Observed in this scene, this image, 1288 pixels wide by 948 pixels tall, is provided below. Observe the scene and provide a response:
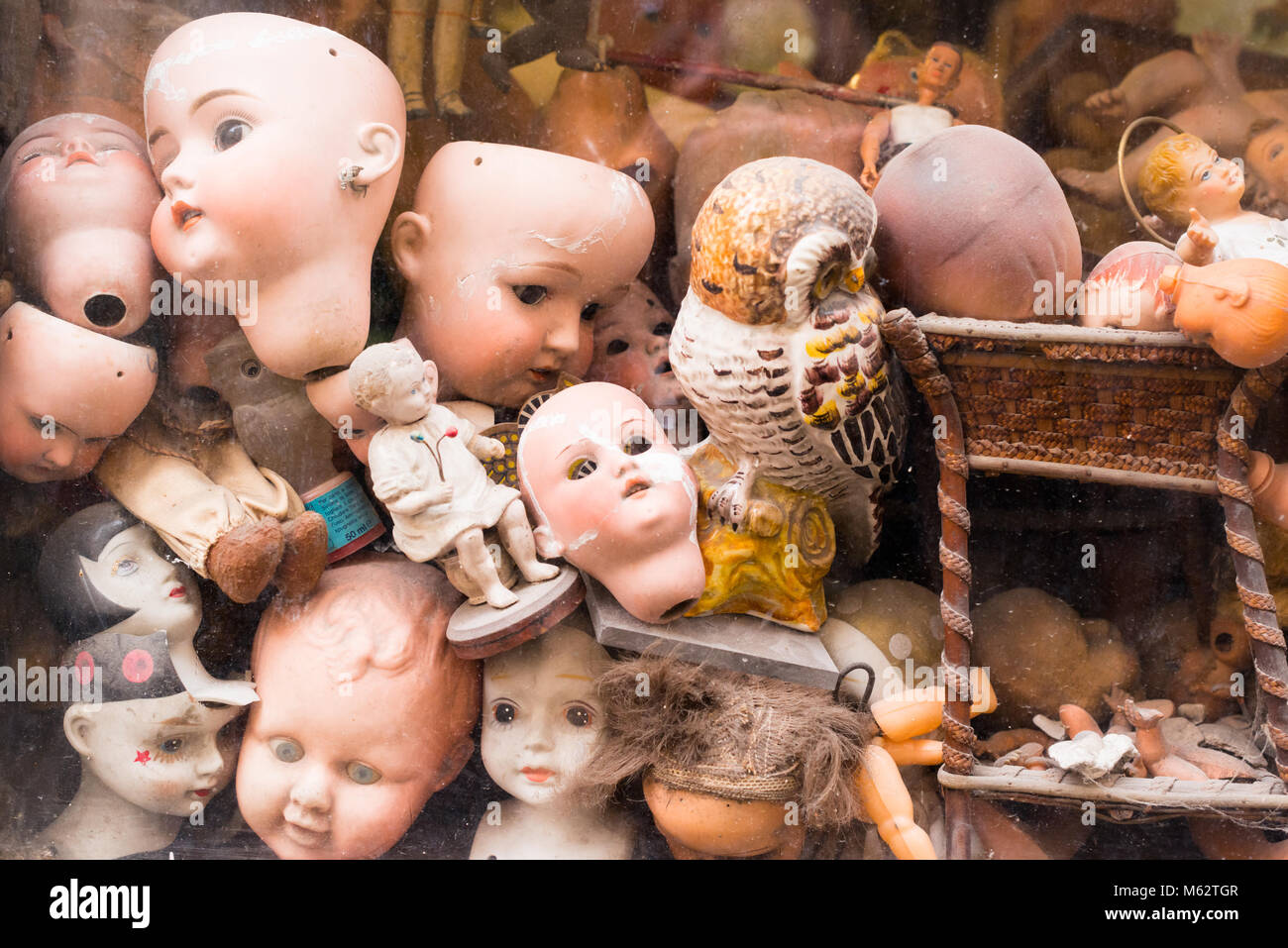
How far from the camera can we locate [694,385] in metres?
1.80

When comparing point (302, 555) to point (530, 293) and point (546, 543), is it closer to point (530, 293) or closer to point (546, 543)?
point (546, 543)

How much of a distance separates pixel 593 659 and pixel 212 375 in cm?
75

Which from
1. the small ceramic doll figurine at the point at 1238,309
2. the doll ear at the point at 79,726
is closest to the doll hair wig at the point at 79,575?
the doll ear at the point at 79,726

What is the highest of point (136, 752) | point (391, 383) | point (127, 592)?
point (391, 383)

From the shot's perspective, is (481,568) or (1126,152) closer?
(481,568)

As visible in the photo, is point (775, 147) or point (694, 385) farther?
point (775, 147)

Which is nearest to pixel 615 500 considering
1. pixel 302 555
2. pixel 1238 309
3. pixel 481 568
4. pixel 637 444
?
pixel 637 444

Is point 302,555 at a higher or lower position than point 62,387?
lower

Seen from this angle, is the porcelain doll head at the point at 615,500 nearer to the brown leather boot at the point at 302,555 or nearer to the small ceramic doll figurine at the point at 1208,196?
the brown leather boot at the point at 302,555

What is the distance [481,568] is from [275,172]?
0.65 m

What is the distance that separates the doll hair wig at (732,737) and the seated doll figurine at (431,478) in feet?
0.77

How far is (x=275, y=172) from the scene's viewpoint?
5.66 ft
